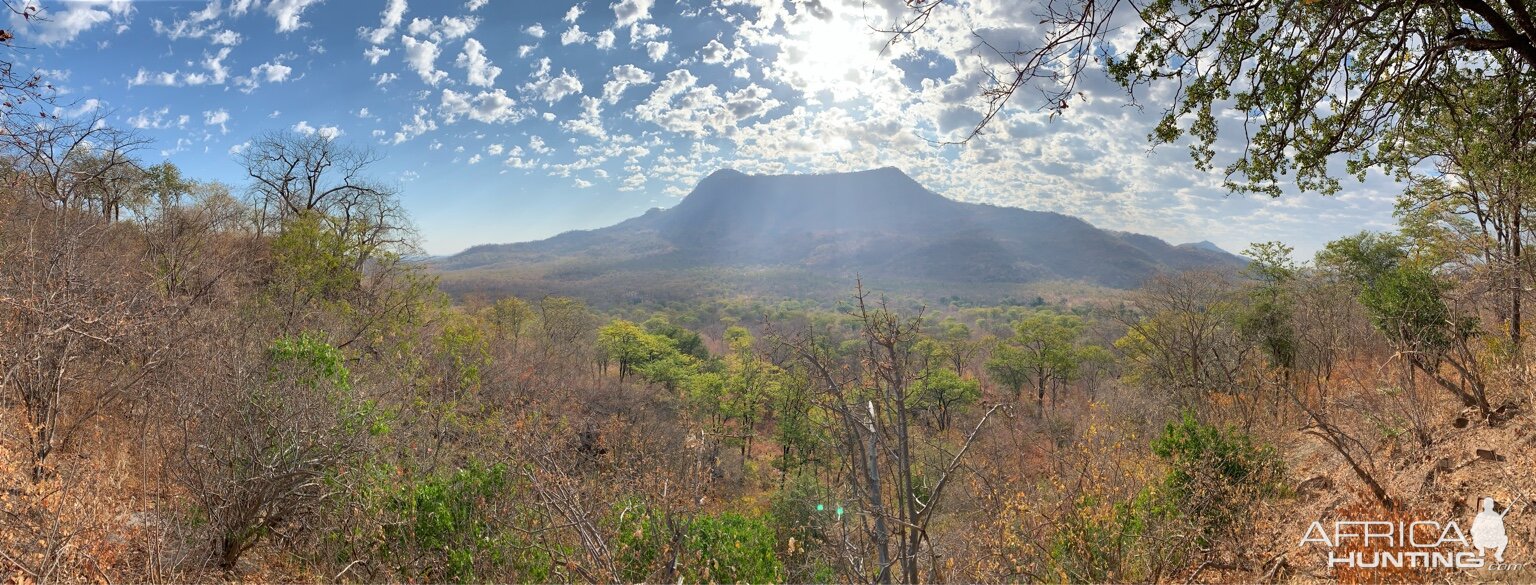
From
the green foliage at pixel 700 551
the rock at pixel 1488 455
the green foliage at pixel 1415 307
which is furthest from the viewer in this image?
the green foliage at pixel 1415 307

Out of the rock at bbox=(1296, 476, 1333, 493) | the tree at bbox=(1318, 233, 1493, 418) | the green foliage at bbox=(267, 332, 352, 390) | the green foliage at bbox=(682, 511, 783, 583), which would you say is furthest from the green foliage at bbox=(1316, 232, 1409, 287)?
the green foliage at bbox=(267, 332, 352, 390)

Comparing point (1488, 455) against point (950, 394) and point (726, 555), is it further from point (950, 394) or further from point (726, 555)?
point (950, 394)

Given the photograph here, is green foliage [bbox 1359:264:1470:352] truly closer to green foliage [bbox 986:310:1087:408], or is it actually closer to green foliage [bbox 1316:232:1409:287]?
green foliage [bbox 1316:232:1409:287]

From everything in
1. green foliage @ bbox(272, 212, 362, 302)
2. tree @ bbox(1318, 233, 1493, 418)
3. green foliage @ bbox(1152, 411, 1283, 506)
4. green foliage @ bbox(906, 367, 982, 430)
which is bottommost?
green foliage @ bbox(906, 367, 982, 430)

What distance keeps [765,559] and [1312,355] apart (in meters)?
19.0

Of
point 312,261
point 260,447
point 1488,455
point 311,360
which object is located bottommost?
point 1488,455

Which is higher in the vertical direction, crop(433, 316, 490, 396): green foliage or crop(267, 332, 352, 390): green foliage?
crop(267, 332, 352, 390): green foliage

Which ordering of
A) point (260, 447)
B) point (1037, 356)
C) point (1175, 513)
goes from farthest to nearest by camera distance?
point (1037, 356)
point (1175, 513)
point (260, 447)

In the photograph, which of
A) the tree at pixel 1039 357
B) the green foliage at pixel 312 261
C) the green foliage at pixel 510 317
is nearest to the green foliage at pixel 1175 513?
the green foliage at pixel 312 261

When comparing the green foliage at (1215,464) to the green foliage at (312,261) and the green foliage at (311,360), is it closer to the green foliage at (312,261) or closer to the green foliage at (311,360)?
the green foliage at (311,360)

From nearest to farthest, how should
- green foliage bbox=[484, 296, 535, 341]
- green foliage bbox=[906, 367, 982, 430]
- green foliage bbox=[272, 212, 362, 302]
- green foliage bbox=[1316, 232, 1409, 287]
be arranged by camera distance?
1. green foliage bbox=[272, 212, 362, 302]
2. green foliage bbox=[1316, 232, 1409, 287]
3. green foliage bbox=[906, 367, 982, 430]
4. green foliage bbox=[484, 296, 535, 341]

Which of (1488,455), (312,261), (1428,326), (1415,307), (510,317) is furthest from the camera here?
(510,317)

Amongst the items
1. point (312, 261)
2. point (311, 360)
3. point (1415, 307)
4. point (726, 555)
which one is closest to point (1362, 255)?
point (1415, 307)

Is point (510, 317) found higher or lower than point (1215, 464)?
lower
